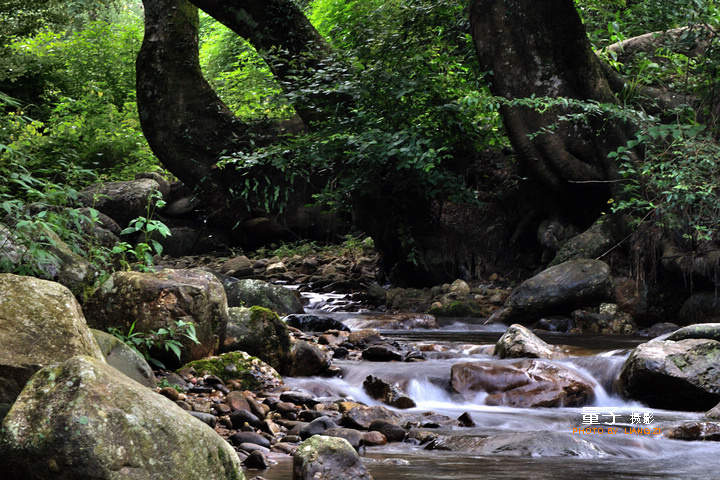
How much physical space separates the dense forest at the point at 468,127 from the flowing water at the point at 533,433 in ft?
9.91

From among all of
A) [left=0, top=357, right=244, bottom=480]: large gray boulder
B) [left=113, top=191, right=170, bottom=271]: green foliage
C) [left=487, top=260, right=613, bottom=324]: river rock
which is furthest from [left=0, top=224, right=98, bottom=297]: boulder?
[left=487, top=260, right=613, bottom=324]: river rock

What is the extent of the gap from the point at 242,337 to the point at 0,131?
7.86ft

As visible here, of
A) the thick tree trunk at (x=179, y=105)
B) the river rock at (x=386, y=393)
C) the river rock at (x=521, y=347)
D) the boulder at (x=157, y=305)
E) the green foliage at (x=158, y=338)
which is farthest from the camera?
the thick tree trunk at (x=179, y=105)

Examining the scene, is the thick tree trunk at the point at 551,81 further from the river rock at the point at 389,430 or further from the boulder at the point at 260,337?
the river rock at the point at 389,430

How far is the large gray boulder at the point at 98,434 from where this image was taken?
2402 mm

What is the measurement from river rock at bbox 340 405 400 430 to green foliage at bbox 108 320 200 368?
124 centimetres

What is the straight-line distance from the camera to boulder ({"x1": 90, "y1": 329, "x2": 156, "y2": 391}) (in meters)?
4.18

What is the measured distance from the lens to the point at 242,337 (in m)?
5.80

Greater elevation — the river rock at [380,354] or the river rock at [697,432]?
the river rock at [697,432]

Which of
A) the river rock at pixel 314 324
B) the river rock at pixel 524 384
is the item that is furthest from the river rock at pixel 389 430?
the river rock at pixel 314 324

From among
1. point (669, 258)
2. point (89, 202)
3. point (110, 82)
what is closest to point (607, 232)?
point (669, 258)

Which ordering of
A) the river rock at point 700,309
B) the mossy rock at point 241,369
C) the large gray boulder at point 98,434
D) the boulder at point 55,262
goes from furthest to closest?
the river rock at point 700,309 < the mossy rock at point 241,369 < the boulder at point 55,262 < the large gray boulder at point 98,434

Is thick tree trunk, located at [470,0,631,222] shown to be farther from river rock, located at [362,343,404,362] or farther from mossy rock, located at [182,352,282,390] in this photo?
mossy rock, located at [182,352,282,390]

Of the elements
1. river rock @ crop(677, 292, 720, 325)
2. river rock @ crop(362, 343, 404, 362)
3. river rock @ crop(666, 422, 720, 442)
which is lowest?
river rock @ crop(677, 292, 720, 325)
